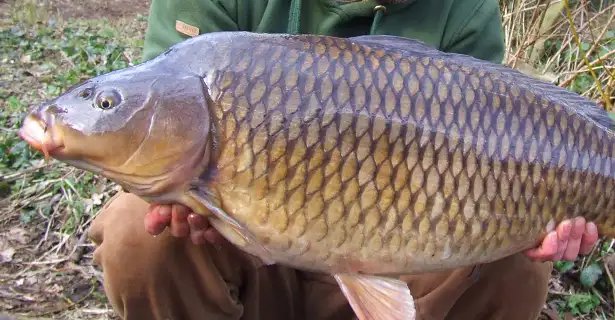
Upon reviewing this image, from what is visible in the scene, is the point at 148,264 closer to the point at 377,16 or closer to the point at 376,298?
the point at 376,298

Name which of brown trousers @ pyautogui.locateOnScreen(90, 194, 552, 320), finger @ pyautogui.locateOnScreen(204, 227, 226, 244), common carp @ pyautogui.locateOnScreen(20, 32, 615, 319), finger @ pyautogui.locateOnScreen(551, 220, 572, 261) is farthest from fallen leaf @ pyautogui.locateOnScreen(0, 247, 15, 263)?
finger @ pyautogui.locateOnScreen(551, 220, 572, 261)

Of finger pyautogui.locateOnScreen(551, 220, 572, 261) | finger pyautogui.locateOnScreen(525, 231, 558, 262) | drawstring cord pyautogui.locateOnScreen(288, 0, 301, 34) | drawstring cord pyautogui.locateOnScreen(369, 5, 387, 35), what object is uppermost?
drawstring cord pyautogui.locateOnScreen(369, 5, 387, 35)

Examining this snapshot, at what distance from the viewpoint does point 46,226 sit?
2.14 meters

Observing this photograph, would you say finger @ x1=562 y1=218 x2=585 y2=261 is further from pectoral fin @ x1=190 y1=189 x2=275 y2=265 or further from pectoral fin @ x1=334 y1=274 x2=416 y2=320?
pectoral fin @ x1=190 y1=189 x2=275 y2=265

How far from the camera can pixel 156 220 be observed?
3.93ft

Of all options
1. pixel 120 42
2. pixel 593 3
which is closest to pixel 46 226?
pixel 120 42

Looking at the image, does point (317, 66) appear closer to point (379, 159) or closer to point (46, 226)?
point (379, 159)

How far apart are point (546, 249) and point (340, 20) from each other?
2.31ft

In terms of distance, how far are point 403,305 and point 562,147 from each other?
1.41ft

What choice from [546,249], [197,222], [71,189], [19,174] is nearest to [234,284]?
→ [197,222]

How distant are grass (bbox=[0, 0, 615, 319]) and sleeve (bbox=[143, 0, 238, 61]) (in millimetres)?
790

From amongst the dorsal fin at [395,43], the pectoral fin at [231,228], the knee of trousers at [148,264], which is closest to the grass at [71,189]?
the knee of trousers at [148,264]

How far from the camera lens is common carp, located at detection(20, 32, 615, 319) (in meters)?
1.03

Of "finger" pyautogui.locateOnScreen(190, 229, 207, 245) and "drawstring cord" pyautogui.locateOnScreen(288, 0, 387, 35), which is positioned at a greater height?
"drawstring cord" pyautogui.locateOnScreen(288, 0, 387, 35)
